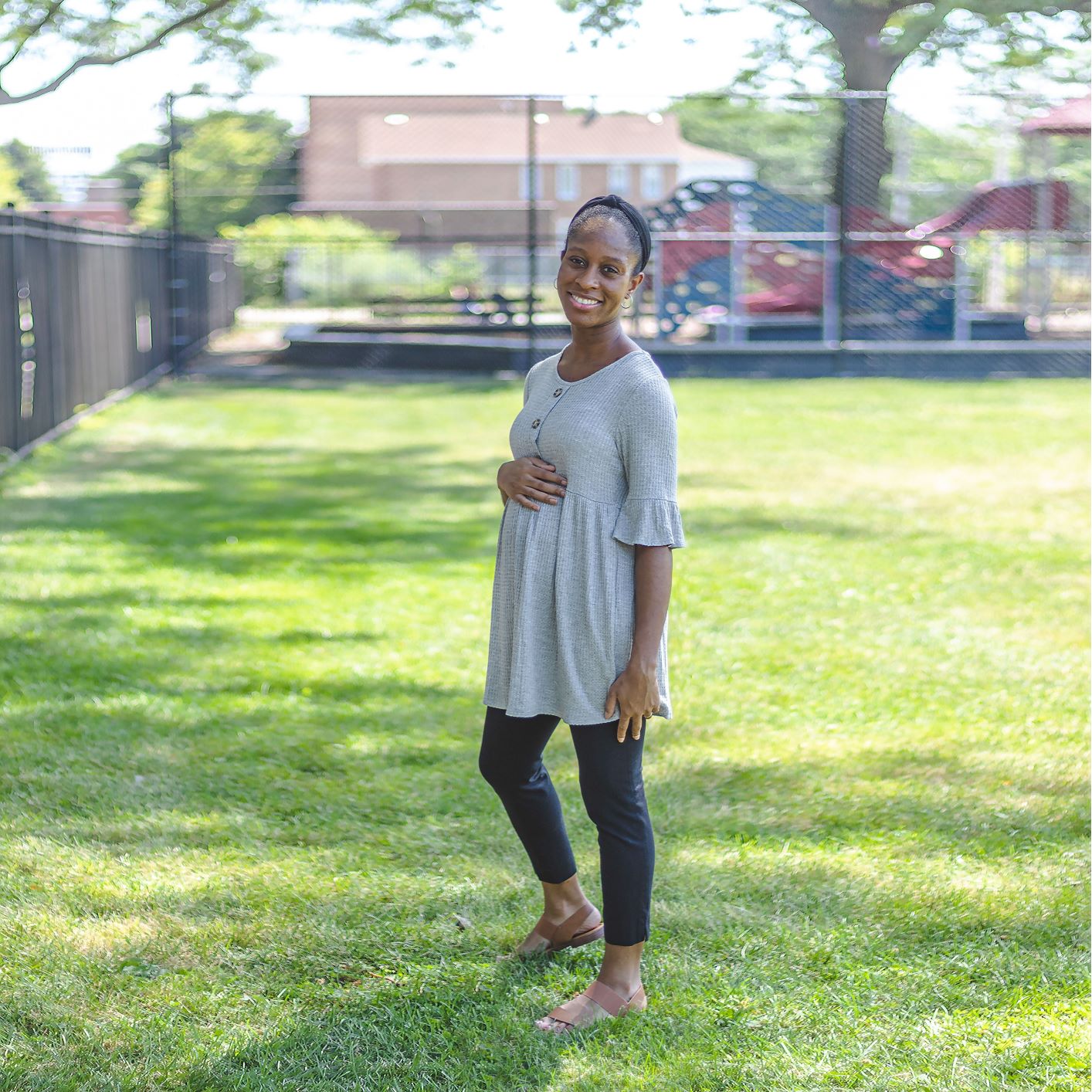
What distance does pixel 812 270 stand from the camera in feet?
65.8

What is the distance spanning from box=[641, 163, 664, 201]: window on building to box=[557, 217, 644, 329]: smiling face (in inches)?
1748

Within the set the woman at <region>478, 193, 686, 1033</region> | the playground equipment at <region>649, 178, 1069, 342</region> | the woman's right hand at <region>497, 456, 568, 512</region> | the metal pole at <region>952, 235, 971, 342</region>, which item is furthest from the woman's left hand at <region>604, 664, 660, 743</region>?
the metal pole at <region>952, 235, 971, 342</region>

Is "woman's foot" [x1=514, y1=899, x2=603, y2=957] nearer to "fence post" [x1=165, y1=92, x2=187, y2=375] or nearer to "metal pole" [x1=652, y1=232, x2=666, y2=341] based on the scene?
"fence post" [x1=165, y1=92, x2=187, y2=375]

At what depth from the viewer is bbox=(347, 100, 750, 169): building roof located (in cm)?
4366

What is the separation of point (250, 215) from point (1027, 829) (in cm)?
4565

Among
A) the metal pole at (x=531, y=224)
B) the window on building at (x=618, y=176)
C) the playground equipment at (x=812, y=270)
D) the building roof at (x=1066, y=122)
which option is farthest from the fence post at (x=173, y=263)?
the window on building at (x=618, y=176)

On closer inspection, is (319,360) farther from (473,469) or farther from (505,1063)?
(505,1063)

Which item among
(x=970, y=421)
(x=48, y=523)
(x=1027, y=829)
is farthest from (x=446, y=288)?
(x=1027, y=829)

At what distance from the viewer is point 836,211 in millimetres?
18266

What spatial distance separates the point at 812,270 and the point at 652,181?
2843 centimetres

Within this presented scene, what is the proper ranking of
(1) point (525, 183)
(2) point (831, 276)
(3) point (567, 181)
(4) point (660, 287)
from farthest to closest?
(1) point (525, 183) → (3) point (567, 181) → (4) point (660, 287) → (2) point (831, 276)

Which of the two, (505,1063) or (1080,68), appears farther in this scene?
(1080,68)

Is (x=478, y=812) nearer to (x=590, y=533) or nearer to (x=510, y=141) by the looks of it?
(x=590, y=533)

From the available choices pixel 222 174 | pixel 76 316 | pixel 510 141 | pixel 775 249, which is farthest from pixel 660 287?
pixel 510 141
